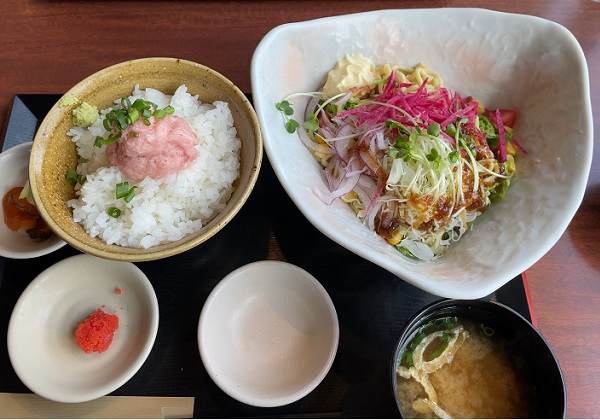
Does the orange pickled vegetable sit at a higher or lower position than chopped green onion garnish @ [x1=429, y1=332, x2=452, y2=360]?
higher

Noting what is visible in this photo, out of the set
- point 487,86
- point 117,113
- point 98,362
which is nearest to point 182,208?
point 117,113

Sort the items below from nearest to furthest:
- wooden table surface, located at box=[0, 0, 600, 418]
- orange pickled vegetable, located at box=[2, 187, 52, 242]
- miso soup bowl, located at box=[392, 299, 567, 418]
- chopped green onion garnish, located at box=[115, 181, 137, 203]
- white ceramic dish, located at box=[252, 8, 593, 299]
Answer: miso soup bowl, located at box=[392, 299, 567, 418] → white ceramic dish, located at box=[252, 8, 593, 299] → chopped green onion garnish, located at box=[115, 181, 137, 203] → orange pickled vegetable, located at box=[2, 187, 52, 242] → wooden table surface, located at box=[0, 0, 600, 418]

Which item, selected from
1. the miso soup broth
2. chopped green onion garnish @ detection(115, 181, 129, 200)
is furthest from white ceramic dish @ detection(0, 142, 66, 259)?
the miso soup broth

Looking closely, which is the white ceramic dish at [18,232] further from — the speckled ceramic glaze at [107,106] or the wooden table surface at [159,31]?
the wooden table surface at [159,31]

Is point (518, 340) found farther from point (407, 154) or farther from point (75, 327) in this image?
point (75, 327)

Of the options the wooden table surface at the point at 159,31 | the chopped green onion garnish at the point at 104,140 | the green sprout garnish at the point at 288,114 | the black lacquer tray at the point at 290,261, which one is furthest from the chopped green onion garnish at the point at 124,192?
the wooden table surface at the point at 159,31

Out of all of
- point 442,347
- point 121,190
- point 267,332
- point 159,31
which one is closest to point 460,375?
point 442,347

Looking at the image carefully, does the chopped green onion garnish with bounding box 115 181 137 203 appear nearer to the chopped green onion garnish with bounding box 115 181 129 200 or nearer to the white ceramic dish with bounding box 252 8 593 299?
the chopped green onion garnish with bounding box 115 181 129 200
